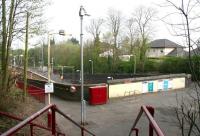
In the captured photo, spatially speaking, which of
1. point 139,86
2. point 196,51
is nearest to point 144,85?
point 139,86

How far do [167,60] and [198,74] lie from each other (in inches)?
2082

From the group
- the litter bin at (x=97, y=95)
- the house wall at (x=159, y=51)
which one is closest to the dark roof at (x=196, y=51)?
the litter bin at (x=97, y=95)

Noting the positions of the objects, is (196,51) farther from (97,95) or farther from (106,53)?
(106,53)

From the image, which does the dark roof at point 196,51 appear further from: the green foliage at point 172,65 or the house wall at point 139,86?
the green foliage at point 172,65

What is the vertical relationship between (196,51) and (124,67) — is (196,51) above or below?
above

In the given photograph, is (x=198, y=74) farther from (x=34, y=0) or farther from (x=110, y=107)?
(x=110, y=107)

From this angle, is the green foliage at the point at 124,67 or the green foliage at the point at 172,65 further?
the green foliage at the point at 124,67

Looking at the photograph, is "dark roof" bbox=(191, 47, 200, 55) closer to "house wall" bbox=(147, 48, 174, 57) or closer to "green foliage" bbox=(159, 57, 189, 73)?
"green foliage" bbox=(159, 57, 189, 73)

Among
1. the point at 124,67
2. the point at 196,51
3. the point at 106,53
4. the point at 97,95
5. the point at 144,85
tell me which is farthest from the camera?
the point at 106,53

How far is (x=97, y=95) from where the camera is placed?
31.5 m

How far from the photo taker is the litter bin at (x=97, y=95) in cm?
3134

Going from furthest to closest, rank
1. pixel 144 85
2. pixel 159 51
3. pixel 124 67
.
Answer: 1. pixel 159 51
2. pixel 124 67
3. pixel 144 85

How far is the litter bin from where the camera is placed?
3134 cm

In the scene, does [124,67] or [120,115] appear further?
[124,67]
